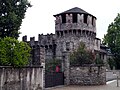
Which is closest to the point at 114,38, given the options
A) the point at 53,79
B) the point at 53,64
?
the point at 53,64

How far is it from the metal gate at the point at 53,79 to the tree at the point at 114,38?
34668mm

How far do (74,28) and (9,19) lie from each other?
992 inches

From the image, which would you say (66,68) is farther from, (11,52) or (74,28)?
(74,28)

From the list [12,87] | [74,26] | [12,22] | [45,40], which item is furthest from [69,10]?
[12,87]

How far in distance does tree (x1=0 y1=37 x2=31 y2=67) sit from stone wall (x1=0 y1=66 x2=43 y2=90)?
407mm

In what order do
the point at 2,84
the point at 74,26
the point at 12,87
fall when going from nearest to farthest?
1. the point at 2,84
2. the point at 12,87
3. the point at 74,26

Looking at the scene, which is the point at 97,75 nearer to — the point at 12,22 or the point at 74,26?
the point at 12,22

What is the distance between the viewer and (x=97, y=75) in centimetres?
2744

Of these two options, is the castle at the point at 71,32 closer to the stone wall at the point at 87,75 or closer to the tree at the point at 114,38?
the tree at the point at 114,38

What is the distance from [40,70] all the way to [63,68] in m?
7.65

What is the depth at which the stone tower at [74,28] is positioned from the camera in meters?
50.8

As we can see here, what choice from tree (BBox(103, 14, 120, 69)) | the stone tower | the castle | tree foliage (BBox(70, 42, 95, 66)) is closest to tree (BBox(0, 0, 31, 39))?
tree foliage (BBox(70, 42, 95, 66))

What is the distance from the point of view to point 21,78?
16266 mm

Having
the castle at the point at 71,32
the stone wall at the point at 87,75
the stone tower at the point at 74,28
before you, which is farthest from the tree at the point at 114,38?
the stone wall at the point at 87,75
